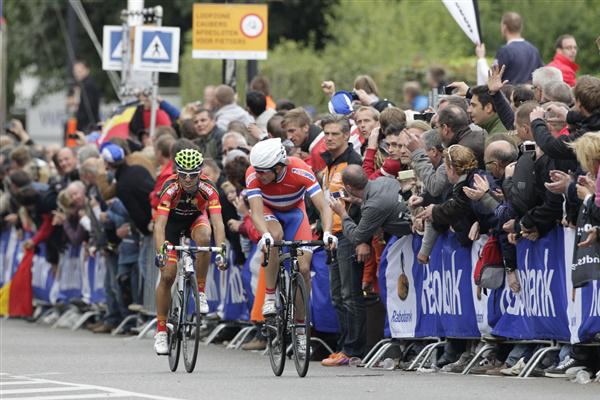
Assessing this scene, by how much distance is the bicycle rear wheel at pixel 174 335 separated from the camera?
15.7 m

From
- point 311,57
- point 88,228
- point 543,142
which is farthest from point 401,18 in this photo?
point 543,142

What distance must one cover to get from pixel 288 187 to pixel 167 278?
5.17 ft

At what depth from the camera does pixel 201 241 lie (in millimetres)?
16484

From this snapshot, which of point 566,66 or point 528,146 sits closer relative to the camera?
point 528,146

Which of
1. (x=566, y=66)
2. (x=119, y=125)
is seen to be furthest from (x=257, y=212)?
(x=119, y=125)

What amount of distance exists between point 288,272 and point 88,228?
8349 millimetres

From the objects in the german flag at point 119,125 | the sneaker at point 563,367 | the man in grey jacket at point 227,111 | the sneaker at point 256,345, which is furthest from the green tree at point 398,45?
the sneaker at point 563,367

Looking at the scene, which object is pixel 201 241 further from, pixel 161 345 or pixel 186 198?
pixel 161 345

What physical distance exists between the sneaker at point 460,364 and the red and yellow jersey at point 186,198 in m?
2.64

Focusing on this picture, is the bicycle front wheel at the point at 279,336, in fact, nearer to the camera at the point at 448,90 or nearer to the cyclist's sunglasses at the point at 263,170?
the cyclist's sunglasses at the point at 263,170

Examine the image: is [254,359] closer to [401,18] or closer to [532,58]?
[532,58]

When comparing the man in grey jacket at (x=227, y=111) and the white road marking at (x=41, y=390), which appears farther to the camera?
the man in grey jacket at (x=227, y=111)

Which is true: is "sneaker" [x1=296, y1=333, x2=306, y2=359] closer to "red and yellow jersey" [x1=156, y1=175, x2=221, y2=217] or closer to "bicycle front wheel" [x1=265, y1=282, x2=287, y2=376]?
"bicycle front wheel" [x1=265, y1=282, x2=287, y2=376]

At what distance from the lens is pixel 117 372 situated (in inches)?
612
